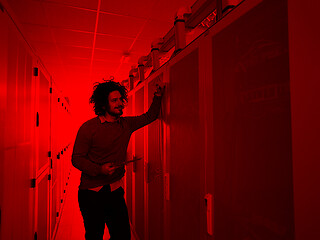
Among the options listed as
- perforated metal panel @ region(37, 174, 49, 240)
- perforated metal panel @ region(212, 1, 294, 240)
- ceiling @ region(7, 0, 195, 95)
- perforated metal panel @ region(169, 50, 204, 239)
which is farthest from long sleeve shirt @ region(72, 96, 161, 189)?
ceiling @ region(7, 0, 195, 95)

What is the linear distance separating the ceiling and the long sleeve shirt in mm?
1547

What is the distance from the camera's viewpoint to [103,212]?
149 cm

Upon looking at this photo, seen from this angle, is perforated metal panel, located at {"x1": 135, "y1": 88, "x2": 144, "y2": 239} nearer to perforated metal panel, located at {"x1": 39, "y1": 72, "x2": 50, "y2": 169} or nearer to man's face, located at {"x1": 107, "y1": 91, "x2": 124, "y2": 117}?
man's face, located at {"x1": 107, "y1": 91, "x2": 124, "y2": 117}

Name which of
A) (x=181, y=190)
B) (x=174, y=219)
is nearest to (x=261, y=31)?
(x=181, y=190)

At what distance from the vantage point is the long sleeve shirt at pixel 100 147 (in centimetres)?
145

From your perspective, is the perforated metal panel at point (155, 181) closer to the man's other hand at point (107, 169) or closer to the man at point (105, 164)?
the man at point (105, 164)

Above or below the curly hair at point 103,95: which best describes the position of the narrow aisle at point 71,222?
below

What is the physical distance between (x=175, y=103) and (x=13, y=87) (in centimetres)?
87

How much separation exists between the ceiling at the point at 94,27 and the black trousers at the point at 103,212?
2.07 meters

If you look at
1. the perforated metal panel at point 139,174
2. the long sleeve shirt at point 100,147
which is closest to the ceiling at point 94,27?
the perforated metal panel at point 139,174

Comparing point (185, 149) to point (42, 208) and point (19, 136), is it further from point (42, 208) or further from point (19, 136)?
point (42, 208)

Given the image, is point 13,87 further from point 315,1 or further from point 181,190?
point 315,1

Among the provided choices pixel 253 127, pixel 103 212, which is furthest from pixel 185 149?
pixel 103 212

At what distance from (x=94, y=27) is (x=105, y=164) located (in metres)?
2.28
